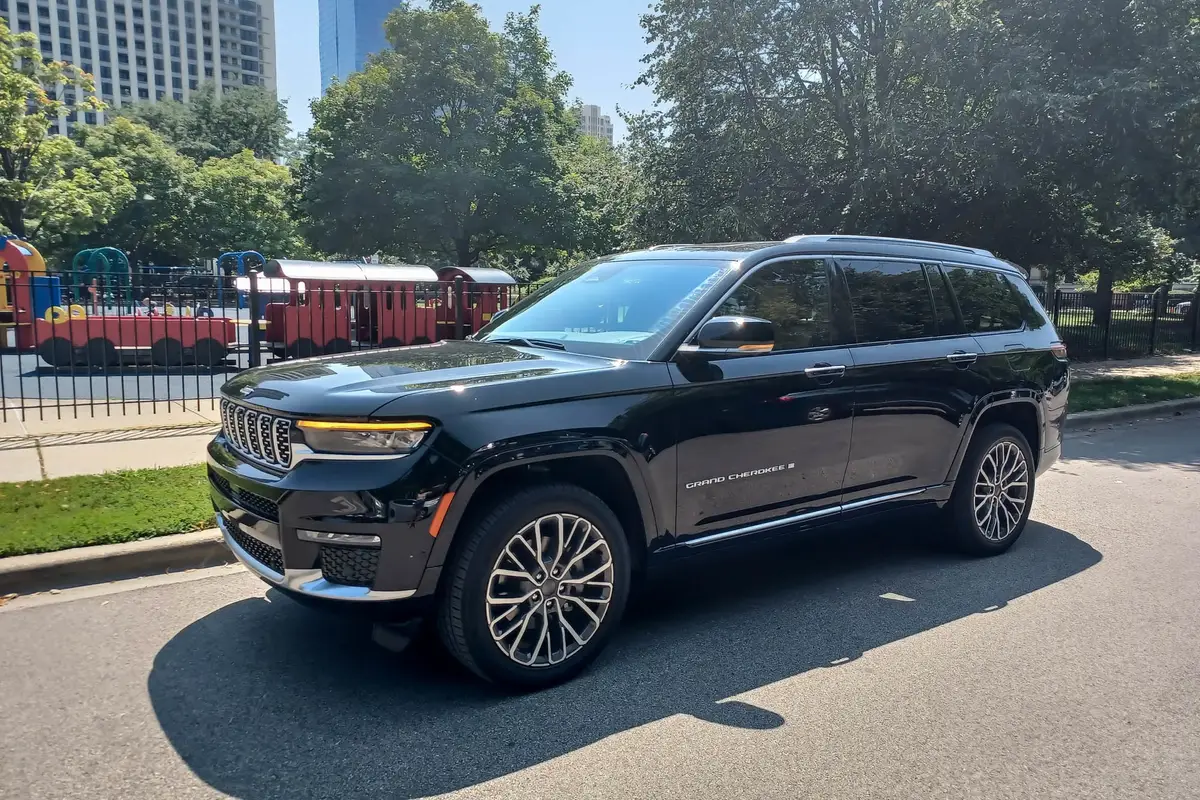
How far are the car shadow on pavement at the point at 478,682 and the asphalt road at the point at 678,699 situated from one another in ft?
0.04

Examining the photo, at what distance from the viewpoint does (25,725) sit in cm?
334

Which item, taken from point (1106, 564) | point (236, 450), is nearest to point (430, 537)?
point (236, 450)

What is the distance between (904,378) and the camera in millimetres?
4918

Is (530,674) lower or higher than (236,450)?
lower

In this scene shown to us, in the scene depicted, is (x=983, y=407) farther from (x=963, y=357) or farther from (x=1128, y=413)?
(x=1128, y=413)

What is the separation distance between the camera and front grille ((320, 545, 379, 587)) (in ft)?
10.8

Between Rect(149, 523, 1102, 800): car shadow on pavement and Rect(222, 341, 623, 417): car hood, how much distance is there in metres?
1.17

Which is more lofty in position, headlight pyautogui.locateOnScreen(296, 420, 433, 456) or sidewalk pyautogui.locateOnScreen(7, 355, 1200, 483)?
headlight pyautogui.locateOnScreen(296, 420, 433, 456)

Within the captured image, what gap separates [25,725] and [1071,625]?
4.66 metres

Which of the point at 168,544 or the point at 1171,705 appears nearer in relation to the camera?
the point at 1171,705

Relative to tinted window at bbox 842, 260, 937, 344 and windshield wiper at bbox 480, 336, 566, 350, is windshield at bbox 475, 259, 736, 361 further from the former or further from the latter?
tinted window at bbox 842, 260, 937, 344

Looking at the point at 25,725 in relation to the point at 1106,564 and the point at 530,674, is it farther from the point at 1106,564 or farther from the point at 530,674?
the point at 1106,564

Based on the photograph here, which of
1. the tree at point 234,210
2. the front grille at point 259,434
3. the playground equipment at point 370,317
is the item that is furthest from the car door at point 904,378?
the tree at point 234,210

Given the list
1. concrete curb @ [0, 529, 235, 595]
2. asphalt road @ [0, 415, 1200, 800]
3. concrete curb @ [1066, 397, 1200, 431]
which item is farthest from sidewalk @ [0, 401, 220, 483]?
concrete curb @ [1066, 397, 1200, 431]
